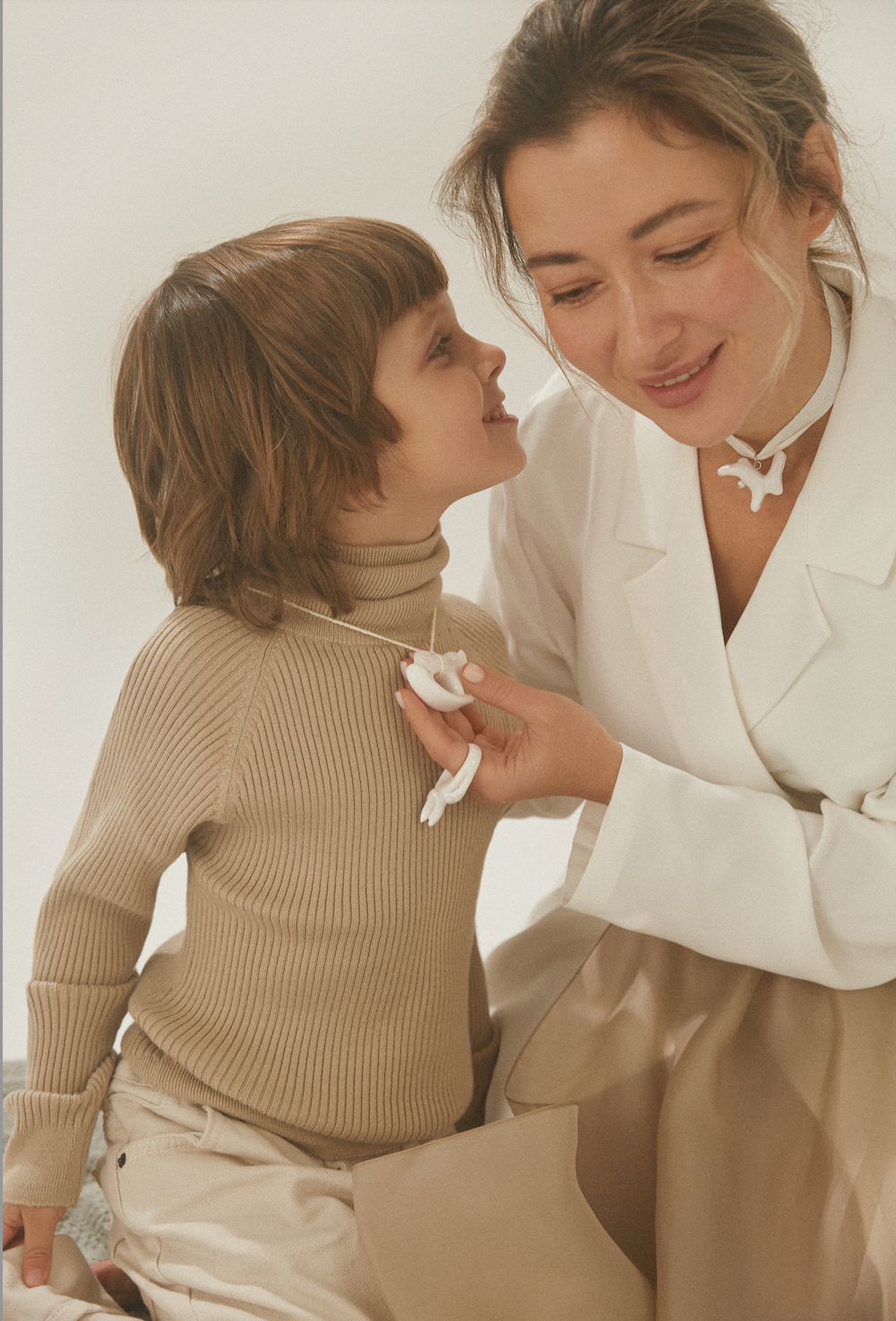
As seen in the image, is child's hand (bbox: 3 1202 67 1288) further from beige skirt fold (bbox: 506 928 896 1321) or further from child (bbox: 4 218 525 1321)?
beige skirt fold (bbox: 506 928 896 1321)

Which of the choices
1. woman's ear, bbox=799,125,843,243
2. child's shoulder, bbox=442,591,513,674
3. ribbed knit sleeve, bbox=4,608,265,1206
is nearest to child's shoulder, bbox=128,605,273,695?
ribbed knit sleeve, bbox=4,608,265,1206

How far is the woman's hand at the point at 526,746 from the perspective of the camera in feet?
3.52

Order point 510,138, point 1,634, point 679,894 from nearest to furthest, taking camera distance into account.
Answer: point 510,138 → point 679,894 → point 1,634

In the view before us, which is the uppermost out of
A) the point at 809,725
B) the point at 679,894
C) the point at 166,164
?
the point at 166,164

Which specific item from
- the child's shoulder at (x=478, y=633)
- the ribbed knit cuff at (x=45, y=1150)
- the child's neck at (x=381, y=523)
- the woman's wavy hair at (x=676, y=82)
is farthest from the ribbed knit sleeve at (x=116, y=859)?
the woman's wavy hair at (x=676, y=82)

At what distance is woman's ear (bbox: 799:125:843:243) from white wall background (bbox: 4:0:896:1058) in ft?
1.78

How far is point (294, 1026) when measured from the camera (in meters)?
1.16

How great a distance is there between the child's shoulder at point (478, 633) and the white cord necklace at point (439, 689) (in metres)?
0.13

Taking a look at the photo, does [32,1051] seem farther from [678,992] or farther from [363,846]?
[678,992]

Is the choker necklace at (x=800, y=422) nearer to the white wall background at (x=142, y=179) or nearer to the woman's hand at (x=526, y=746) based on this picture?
the woman's hand at (x=526, y=746)

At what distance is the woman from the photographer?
3.19 ft

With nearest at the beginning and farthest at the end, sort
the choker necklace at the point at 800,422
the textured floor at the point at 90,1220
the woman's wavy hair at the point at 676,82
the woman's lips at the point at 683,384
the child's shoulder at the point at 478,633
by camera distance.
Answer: the woman's wavy hair at the point at 676,82
the woman's lips at the point at 683,384
the choker necklace at the point at 800,422
the child's shoulder at the point at 478,633
the textured floor at the point at 90,1220

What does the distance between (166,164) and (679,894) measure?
123cm

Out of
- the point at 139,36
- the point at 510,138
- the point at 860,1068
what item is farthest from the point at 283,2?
the point at 860,1068
